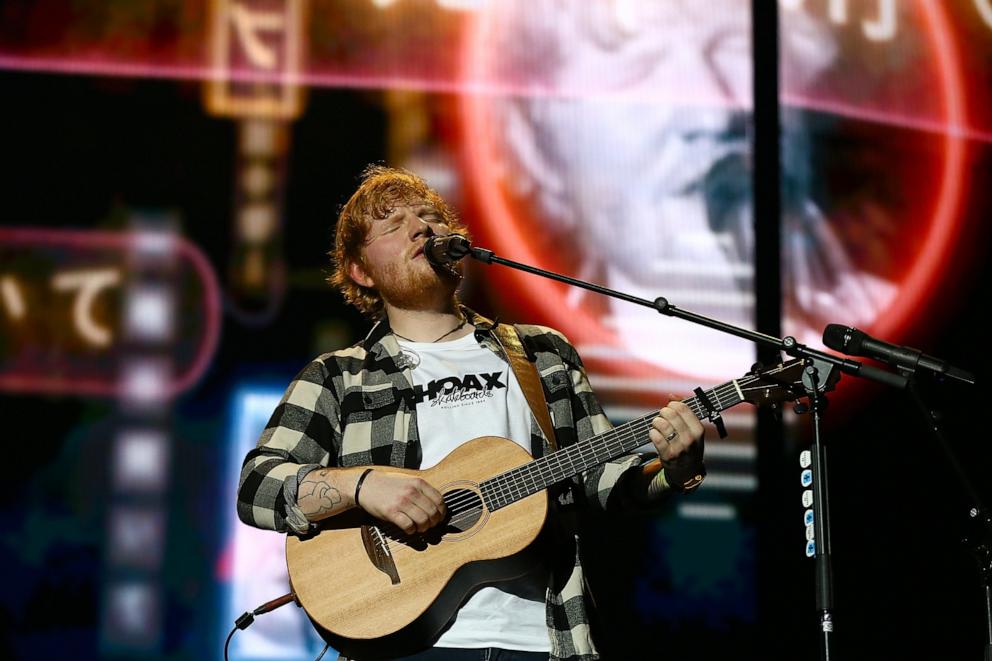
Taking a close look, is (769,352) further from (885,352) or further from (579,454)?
(885,352)

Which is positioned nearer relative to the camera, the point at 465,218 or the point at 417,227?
the point at 417,227

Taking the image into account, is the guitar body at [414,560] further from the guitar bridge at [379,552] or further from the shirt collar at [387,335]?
the shirt collar at [387,335]

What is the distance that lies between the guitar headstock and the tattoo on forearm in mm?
969

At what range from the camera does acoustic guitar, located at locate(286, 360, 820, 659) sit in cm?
260

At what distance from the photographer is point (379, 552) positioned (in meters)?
2.71

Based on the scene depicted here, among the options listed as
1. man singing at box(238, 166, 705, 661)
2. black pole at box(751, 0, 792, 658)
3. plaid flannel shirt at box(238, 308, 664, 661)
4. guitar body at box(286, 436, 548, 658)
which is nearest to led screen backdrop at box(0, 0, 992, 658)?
black pole at box(751, 0, 792, 658)

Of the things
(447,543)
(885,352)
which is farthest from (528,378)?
(885,352)

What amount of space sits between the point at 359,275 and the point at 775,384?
4.16 feet

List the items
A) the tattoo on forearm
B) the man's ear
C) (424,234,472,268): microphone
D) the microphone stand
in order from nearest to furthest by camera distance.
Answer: the microphone stand, the tattoo on forearm, (424,234,472,268): microphone, the man's ear

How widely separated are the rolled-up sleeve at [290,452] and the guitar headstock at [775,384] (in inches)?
40.4

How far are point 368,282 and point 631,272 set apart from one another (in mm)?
1492

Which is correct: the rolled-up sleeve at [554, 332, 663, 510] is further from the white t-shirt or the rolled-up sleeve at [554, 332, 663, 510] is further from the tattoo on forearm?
the tattoo on forearm

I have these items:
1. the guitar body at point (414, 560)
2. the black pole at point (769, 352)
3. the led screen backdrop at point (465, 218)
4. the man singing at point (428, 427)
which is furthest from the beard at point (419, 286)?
the black pole at point (769, 352)

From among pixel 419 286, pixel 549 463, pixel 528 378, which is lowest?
pixel 549 463
